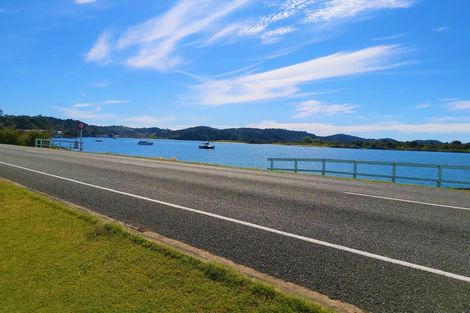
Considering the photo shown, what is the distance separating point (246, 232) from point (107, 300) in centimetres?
264

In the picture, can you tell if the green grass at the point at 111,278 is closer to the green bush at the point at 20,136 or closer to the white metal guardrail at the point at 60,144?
the white metal guardrail at the point at 60,144

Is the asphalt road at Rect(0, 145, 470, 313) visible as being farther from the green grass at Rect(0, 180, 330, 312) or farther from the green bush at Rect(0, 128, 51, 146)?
the green bush at Rect(0, 128, 51, 146)

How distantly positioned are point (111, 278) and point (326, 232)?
11.4 ft

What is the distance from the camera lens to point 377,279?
433 centimetres

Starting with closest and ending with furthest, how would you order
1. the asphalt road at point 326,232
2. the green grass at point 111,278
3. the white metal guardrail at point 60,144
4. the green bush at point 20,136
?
the green grass at point 111,278, the asphalt road at point 326,232, the white metal guardrail at point 60,144, the green bush at point 20,136

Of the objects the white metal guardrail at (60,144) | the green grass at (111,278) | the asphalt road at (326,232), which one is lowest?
the green grass at (111,278)

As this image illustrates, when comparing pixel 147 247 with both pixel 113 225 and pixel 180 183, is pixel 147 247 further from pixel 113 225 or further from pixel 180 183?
pixel 180 183

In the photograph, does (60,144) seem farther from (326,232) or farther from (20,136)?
(326,232)

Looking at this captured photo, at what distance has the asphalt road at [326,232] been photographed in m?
4.17

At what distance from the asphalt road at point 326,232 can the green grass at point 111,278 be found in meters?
0.63

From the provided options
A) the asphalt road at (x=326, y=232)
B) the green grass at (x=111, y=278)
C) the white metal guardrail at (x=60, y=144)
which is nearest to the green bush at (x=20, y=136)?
the white metal guardrail at (x=60, y=144)

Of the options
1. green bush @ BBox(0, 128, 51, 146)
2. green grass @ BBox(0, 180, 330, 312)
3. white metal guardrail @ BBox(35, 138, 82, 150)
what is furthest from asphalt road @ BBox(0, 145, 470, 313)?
green bush @ BBox(0, 128, 51, 146)

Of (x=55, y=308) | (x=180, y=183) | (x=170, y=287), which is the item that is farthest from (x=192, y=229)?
(x=180, y=183)

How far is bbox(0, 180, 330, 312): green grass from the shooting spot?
3.96 metres
